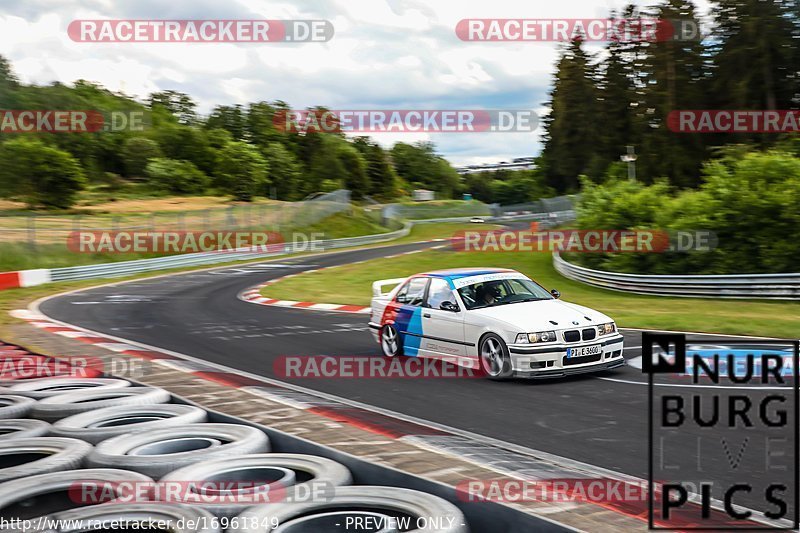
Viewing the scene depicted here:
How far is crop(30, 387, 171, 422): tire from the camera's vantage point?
6750 millimetres

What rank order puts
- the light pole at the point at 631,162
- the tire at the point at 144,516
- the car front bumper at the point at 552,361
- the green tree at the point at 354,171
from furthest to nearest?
the green tree at the point at 354,171 → the light pole at the point at 631,162 → the car front bumper at the point at 552,361 → the tire at the point at 144,516

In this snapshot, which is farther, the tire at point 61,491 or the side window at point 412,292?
the side window at point 412,292

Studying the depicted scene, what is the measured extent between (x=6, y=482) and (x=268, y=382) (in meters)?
5.35

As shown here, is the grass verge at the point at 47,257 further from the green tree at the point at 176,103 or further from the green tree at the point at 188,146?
the green tree at the point at 176,103

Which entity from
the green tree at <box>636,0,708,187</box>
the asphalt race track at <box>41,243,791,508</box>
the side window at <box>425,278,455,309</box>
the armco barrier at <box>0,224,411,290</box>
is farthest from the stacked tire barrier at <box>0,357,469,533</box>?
the green tree at <box>636,0,708,187</box>

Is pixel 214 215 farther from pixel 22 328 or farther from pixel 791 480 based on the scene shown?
pixel 791 480

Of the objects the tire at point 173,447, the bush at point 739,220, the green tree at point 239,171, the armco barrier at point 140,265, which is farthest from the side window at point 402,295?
the green tree at point 239,171

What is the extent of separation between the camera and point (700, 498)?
4.77 meters

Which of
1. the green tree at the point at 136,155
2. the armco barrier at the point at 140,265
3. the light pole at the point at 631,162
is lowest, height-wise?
the armco barrier at the point at 140,265

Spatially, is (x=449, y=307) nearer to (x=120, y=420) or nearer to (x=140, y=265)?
(x=120, y=420)

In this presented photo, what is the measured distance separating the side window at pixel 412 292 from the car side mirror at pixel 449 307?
0.55 m

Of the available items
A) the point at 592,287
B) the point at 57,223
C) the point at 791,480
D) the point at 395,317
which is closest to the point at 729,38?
the point at 592,287

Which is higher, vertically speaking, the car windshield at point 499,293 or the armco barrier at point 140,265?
the car windshield at point 499,293

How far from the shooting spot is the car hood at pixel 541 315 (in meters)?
9.19
